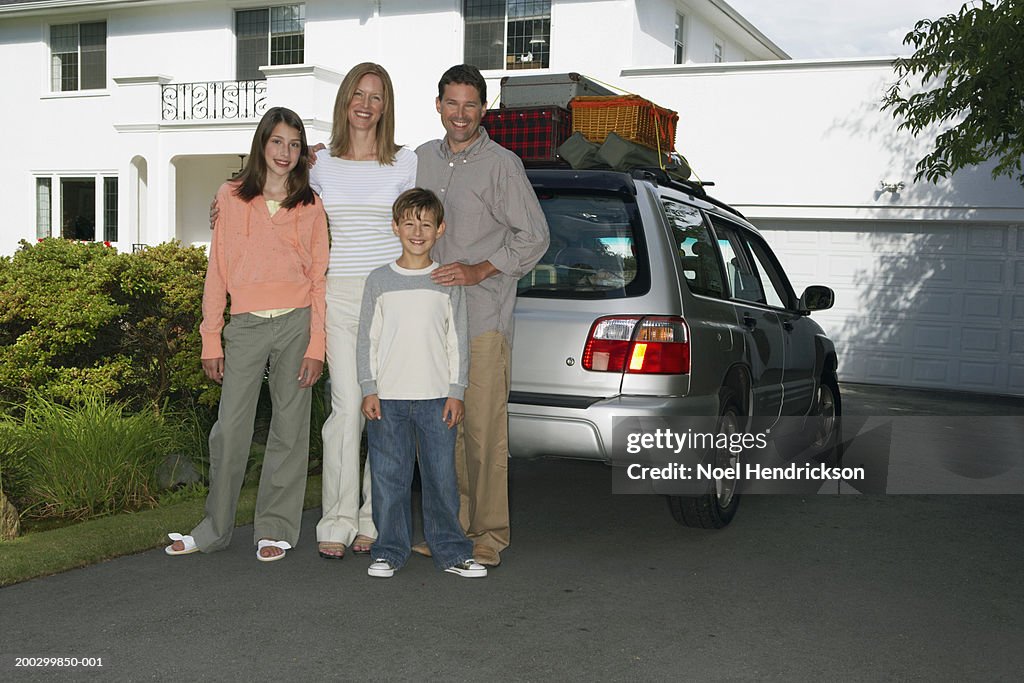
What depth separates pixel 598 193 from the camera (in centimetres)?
584

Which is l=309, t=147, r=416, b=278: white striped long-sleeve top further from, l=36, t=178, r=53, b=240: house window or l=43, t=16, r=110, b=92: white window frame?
l=36, t=178, r=53, b=240: house window

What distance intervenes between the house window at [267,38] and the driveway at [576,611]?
16.5 m

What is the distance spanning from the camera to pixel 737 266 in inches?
276

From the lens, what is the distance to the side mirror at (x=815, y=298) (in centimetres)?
771

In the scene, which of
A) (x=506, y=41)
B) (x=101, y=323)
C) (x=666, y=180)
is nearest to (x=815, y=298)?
(x=666, y=180)

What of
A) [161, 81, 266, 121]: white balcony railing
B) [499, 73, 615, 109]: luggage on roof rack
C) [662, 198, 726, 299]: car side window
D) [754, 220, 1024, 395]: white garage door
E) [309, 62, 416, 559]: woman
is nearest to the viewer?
[309, 62, 416, 559]: woman

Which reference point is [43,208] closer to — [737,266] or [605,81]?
[605,81]

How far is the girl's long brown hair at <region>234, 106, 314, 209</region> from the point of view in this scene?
5.21 metres

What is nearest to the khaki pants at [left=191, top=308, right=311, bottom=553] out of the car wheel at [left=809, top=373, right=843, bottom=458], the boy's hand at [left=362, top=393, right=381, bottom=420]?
the boy's hand at [left=362, top=393, right=381, bottom=420]

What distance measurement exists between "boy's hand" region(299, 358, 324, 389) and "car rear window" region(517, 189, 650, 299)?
3.65ft

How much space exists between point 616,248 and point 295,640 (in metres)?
2.51

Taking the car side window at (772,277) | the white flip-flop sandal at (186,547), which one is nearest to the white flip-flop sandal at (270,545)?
the white flip-flop sandal at (186,547)

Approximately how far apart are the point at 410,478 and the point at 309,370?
27.1 inches

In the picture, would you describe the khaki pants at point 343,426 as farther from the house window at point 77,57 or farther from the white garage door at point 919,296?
the house window at point 77,57
